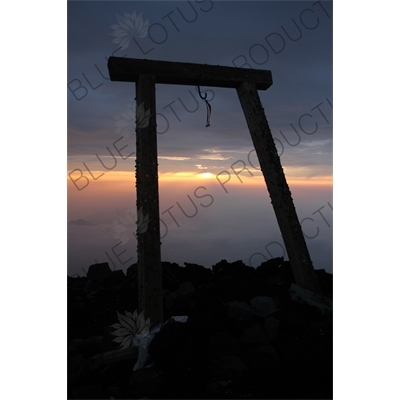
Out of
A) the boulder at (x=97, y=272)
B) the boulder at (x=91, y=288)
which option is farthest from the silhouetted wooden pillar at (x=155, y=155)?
the boulder at (x=97, y=272)

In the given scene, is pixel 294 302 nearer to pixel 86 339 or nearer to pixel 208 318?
pixel 208 318

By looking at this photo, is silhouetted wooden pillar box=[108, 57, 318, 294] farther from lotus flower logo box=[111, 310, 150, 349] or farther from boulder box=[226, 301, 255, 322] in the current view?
boulder box=[226, 301, 255, 322]

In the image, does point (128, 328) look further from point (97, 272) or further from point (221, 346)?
point (97, 272)

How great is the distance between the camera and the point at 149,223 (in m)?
3.18

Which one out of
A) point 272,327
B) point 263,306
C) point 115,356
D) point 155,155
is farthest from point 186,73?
point 115,356

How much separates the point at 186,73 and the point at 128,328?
2.01m

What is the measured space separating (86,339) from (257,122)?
2258 mm

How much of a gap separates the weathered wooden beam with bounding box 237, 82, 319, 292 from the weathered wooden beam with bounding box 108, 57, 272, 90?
9cm

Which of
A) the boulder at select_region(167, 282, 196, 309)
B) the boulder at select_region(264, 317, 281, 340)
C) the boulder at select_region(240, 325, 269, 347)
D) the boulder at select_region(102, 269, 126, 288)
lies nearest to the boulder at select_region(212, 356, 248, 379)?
the boulder at select_region(240, 325, 269, 347)

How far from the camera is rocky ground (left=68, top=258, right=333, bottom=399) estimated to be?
2.68 metres

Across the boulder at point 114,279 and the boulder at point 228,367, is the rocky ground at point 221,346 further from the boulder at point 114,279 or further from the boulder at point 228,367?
the boulder at point 114,279

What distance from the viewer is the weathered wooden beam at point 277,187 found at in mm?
3672
